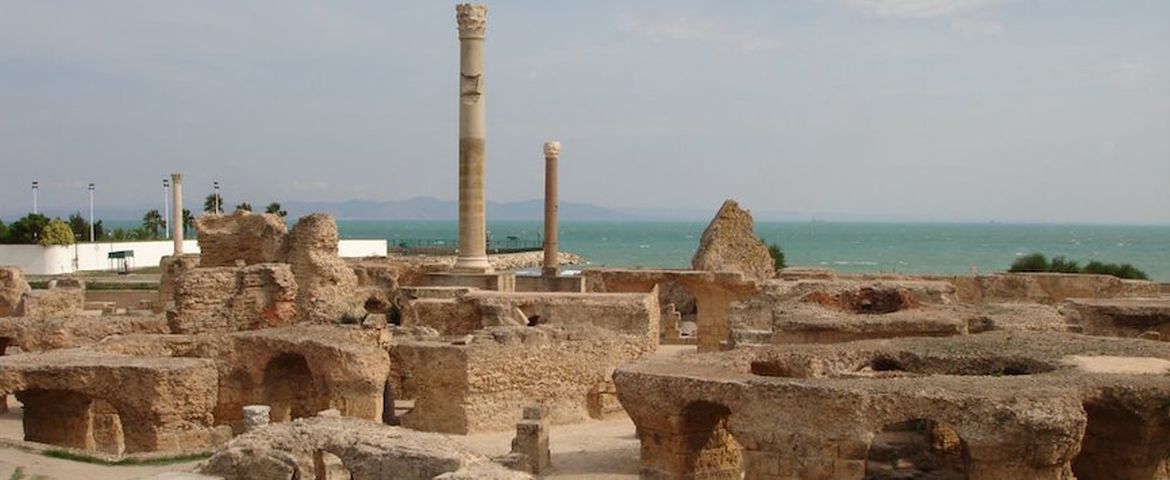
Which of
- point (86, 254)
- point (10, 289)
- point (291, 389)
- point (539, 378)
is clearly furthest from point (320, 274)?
point (86, 254)

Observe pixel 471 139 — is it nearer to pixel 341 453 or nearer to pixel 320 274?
pixel 320 274

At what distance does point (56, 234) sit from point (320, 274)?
41.7 meters

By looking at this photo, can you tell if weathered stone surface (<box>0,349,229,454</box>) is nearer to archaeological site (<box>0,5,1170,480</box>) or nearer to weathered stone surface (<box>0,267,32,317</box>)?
archaeological site (<box>0,5,1170,480</box>)

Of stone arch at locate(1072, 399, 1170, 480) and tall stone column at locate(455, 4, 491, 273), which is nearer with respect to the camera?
stone arch at locate(1072, 399, 1170, 480)

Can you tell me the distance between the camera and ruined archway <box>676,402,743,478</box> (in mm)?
15742

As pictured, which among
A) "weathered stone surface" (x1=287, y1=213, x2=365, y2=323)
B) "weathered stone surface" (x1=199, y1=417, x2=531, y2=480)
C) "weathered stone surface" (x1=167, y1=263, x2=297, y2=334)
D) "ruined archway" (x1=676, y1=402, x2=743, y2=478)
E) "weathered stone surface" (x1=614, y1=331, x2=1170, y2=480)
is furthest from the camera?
"weathered stone surface" (x1=287, y1=213, x2=365, y2=323)

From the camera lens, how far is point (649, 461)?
1612cm

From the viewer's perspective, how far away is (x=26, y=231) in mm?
61469

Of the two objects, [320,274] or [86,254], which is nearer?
[320,274]

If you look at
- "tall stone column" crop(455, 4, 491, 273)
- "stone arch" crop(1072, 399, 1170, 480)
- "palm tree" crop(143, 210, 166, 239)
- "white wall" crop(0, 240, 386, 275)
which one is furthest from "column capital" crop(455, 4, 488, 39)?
"palm tree" crop(143, 210, 166, 239)

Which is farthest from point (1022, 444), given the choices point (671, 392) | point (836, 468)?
point (671, 392)

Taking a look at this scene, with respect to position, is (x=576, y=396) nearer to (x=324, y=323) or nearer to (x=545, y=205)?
(x=324, y=323)

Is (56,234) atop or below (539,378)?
atop

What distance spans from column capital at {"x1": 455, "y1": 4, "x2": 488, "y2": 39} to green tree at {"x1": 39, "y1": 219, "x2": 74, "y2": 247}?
3800cm
